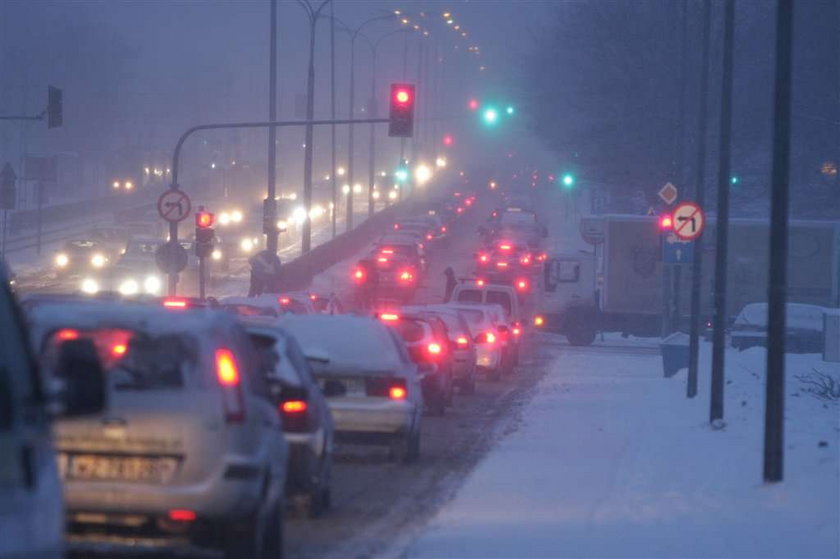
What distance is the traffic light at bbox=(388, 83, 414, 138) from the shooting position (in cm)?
3316

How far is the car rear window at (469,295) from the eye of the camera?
37719 millimetres

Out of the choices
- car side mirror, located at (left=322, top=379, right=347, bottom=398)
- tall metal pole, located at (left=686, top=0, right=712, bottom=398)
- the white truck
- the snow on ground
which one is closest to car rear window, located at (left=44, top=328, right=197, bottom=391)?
the snow on ground

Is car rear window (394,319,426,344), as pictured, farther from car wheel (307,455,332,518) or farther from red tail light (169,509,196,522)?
red tail light (169,509,196,522)

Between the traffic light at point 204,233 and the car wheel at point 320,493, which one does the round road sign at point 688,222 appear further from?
the car wheel at point 320,493

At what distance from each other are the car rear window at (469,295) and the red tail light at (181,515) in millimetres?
28840

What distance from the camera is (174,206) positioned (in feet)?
99.8

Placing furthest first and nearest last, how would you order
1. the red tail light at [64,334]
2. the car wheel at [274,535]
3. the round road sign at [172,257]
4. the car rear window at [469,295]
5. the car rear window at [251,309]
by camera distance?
the car rear window at [469,295]
the round road sign at [172,257]
the car rear window at [251,309]
the car wheel at [274,535]
the red tail light at [64,334]

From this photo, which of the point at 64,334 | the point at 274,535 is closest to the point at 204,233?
the point at 274,535

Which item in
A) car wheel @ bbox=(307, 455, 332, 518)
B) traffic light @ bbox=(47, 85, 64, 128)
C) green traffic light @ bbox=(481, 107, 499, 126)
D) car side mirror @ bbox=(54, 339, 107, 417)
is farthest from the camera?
green traffic light @ bbox=(481, 107, 499, 126)

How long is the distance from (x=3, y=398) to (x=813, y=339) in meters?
34.9

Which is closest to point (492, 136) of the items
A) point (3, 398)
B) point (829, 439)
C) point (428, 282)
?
point (428, 282)

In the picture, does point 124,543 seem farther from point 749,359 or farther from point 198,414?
point 749,359

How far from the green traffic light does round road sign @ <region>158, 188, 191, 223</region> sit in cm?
1249

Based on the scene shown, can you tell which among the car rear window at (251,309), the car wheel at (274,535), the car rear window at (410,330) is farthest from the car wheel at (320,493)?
the car rear window at (251,309)
